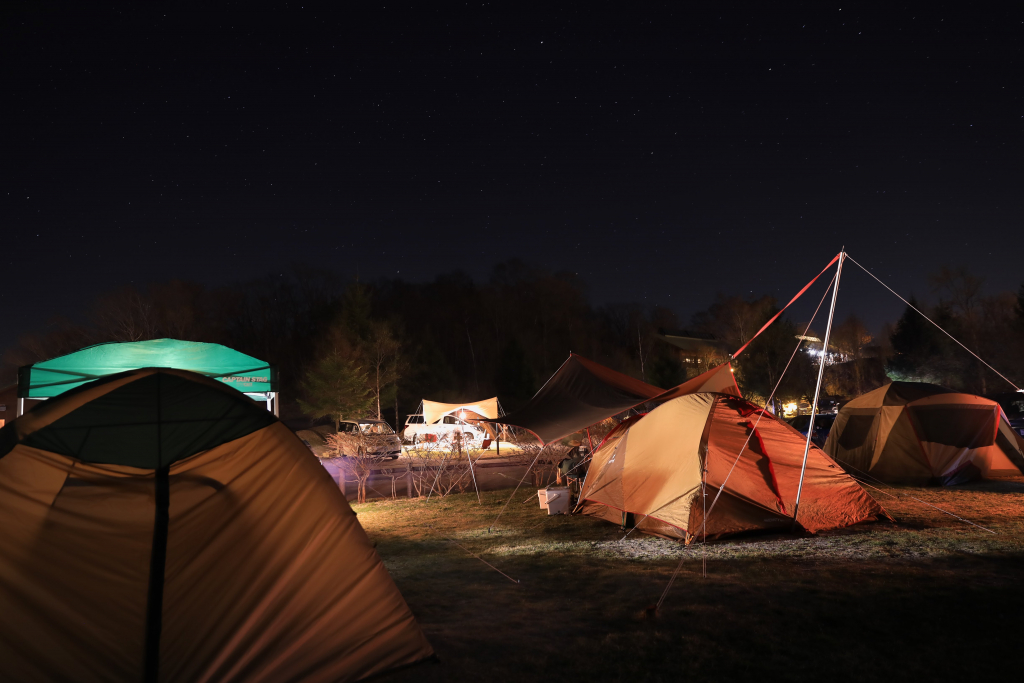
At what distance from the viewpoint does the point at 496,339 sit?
4197cm

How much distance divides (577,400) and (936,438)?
749cm

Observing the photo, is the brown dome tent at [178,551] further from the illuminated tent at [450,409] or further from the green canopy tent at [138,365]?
the illuminated tent at [450,409]

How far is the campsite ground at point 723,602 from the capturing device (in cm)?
404

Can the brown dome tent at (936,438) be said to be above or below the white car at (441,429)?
above

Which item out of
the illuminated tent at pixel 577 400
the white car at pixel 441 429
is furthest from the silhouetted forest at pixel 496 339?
the illuminated tent at pixel 577 400

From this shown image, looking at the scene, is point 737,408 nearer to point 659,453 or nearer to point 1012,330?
point 659,453

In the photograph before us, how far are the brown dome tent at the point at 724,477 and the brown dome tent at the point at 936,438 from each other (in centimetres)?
446

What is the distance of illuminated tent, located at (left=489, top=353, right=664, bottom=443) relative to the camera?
27.1 feet

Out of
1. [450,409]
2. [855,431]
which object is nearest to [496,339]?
[450,409]

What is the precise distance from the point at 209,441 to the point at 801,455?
722 cm

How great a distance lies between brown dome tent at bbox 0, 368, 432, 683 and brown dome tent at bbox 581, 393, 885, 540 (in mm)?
4545

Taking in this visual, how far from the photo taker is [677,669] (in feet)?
13.1

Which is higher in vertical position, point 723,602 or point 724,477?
point 724,477

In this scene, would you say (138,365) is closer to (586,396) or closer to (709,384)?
(586,396)
